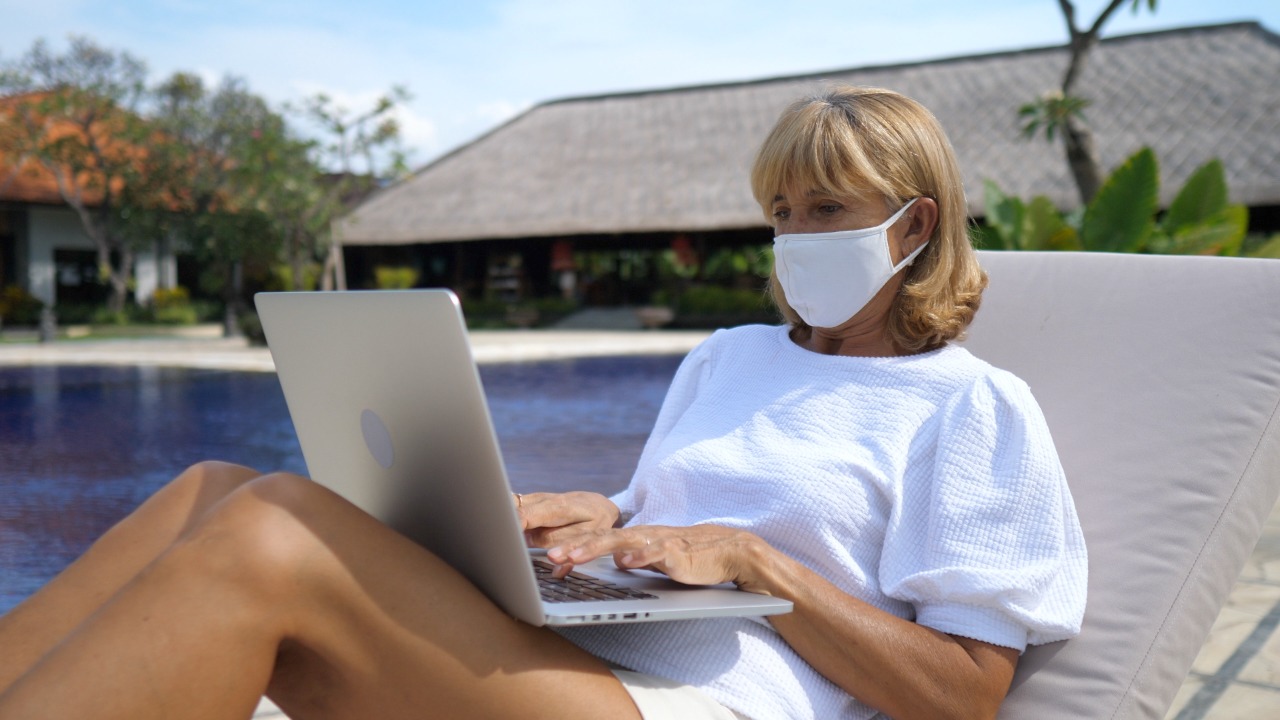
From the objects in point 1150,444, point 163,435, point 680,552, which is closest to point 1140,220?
point 1150,444

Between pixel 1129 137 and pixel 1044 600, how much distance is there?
18044 millimetres

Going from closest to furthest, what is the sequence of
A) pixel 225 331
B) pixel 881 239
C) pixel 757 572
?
pixel 757 572, pixel 881 239, pixel 225 331

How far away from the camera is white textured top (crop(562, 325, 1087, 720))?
3.96 ft

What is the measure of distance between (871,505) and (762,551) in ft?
0.69

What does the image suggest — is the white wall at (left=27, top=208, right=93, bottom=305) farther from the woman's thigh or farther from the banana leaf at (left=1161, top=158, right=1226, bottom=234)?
the woman's thigh

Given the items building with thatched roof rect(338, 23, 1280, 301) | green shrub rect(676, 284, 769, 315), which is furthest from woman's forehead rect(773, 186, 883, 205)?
green shrub rect(676, 284, 769, 315)

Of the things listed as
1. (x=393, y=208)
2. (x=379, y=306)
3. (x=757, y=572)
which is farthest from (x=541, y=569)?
(x=393, y=208)

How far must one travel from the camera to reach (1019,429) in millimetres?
1259

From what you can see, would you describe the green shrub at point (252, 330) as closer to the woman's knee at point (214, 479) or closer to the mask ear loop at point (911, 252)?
the woman's knee at point (214, 479)

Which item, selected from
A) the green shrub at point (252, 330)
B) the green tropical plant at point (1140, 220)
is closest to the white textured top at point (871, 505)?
the green tropical plant at point (1140, 220)

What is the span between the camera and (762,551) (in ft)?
3.88

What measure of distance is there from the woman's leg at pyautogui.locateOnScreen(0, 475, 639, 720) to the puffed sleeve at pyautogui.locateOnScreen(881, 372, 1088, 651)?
377 mm

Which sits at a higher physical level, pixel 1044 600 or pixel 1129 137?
pixel 1129 137

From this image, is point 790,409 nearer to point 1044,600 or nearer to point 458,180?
point 1044,600
